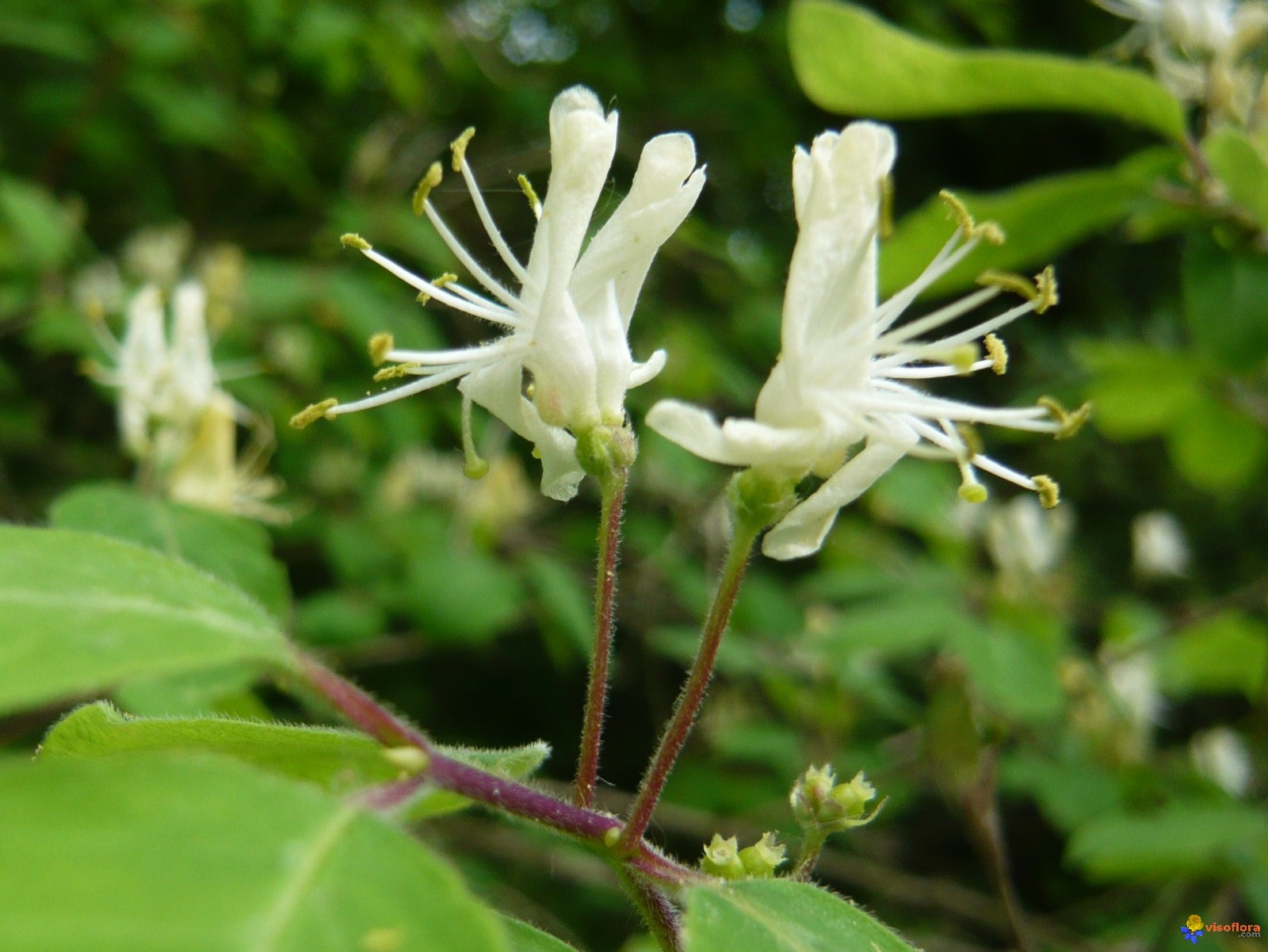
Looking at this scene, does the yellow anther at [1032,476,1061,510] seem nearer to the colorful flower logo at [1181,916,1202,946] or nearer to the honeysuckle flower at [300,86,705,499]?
the honeysuckle flower at [300,86,705,499]

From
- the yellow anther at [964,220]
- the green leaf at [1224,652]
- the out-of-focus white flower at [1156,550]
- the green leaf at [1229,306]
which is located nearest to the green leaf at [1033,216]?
the green leaf at [1229,306]

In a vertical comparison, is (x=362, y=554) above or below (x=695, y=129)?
below

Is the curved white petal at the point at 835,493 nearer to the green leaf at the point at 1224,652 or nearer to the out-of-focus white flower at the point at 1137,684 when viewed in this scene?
the green leaf at the point at 1224,652

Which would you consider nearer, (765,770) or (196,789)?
(196,789)

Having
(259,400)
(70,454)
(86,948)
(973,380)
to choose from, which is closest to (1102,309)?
(973,380)

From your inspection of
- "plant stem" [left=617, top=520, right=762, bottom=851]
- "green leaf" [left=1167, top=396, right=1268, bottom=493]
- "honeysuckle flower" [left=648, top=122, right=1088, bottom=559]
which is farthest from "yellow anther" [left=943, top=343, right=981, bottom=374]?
"green leaf" [left=1167, top=396, right=1268, bottom=493]

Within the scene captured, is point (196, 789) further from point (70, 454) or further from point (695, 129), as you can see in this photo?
point (695, 129)
